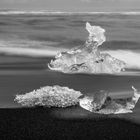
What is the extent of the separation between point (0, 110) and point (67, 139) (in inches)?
64.7

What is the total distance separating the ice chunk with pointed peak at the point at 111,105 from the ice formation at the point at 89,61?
2.89 m

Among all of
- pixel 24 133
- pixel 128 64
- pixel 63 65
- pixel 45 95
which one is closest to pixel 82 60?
pixel 63 65

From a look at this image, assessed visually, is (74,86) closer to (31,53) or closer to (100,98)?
(100,98)

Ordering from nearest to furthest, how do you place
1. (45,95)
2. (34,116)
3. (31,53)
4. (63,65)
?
(34,116) → (45,95) → (63,65) → (31,53)

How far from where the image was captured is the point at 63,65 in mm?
11016

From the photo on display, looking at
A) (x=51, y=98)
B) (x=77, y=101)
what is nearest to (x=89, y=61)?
(x=77, y=101)

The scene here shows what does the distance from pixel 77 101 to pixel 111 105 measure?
68cm

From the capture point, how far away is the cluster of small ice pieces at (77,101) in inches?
290

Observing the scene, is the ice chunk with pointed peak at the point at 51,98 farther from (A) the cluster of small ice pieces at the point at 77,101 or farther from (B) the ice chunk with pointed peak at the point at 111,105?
(B) the ice chunk with pointed peak at the point at 111,105

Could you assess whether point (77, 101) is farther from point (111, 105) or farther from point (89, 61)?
point (89, 61)

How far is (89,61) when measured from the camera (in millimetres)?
10641

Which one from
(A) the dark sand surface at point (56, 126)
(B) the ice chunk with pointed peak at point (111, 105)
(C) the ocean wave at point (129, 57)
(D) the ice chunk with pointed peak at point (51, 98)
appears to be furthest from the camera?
(C) the ocean wave at point (129, 57)

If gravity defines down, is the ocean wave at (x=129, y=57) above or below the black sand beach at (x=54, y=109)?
below

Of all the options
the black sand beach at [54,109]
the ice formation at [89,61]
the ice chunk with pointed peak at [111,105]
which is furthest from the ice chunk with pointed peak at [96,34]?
the ice chunk with pointed peak at [111,105]
